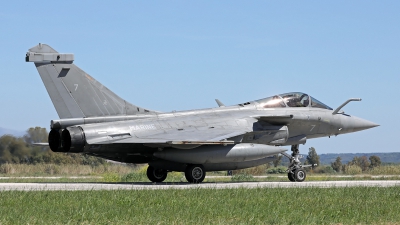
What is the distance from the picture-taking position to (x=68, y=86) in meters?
19.3

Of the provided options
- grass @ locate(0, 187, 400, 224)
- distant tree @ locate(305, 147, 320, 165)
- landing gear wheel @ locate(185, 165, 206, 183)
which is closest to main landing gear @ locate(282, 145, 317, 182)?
landing gear wheel @ locate(185, 165, 206, 183)

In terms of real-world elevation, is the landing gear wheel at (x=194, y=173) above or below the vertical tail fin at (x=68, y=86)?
below

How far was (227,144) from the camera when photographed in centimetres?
1989

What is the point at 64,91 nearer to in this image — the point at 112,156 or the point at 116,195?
the point at 112,156

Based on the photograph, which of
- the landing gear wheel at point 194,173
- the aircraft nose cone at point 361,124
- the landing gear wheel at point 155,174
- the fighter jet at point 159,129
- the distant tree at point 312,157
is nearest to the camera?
the fighter jet at point 159,129

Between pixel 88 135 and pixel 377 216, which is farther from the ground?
pixel 88 135

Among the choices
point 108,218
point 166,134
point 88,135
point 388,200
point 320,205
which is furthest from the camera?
point 166,134

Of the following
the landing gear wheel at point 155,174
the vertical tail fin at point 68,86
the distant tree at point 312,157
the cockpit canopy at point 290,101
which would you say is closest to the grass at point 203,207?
the vertical tail fin at point 68,86

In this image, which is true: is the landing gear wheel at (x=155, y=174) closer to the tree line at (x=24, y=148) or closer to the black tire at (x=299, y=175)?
the black tire at (x=299, y=175)

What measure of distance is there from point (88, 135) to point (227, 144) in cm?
425

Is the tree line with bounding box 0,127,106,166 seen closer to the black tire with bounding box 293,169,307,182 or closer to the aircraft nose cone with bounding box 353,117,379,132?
the black tire with bounding box 293,169,307,182

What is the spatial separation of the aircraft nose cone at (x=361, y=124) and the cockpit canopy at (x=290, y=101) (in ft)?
5.29

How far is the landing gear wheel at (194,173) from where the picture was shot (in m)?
20.2

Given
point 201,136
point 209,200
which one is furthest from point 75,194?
point 201,136
